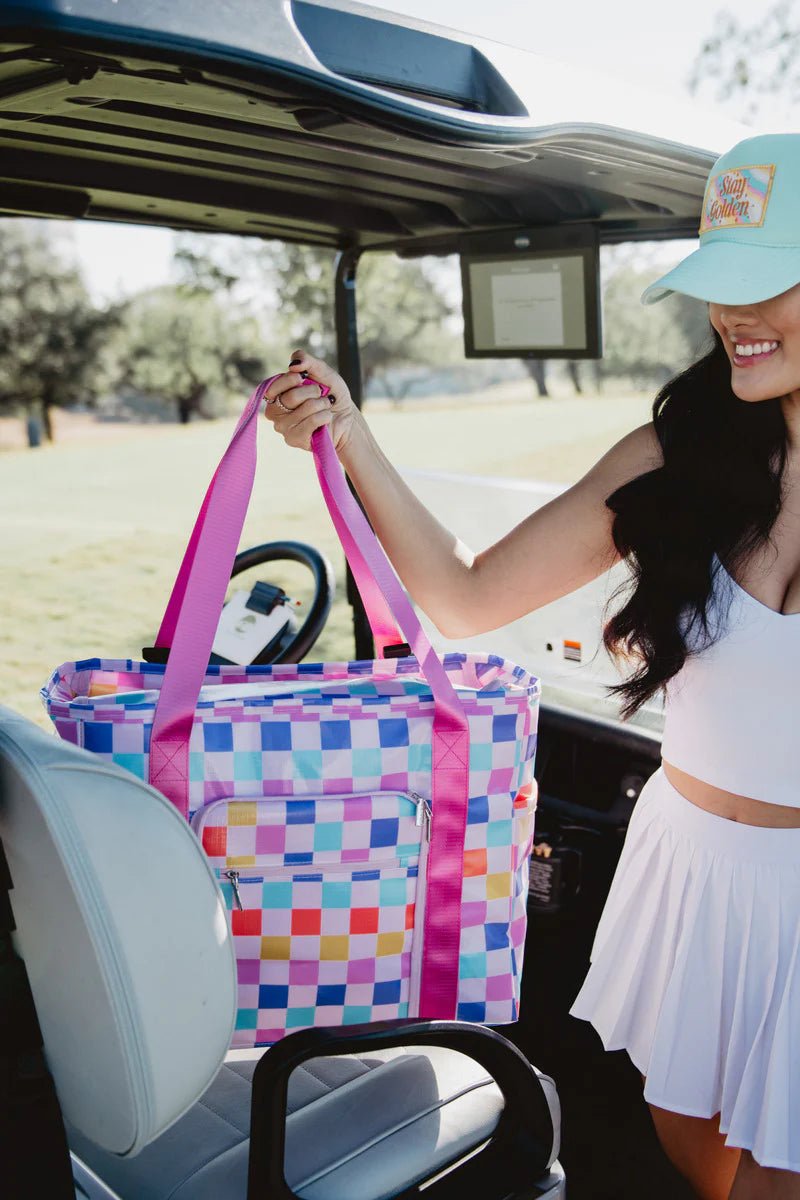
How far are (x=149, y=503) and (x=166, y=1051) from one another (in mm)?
13150

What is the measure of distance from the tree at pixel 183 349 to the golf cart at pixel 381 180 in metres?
22.2

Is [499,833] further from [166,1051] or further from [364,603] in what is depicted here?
[166,1051]

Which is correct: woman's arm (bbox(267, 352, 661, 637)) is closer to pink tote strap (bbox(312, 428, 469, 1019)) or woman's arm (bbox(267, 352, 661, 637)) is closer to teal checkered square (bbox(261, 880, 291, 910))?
pink tote strap (bbox(312, 428, 469, 1019))

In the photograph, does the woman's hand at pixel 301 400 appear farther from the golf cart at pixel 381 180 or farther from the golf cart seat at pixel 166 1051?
the golf cart seat at pixel 166 1051

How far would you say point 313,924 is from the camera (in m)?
1.46

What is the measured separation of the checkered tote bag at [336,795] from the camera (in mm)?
1382

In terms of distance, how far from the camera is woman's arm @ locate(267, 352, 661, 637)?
1.75m

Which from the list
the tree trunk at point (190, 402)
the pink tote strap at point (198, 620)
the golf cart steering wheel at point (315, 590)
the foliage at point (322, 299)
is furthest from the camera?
the tree trunk at point (190, 402)

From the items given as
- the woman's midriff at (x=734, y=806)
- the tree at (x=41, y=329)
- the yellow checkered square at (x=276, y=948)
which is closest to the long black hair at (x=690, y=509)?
the woman's midriff at (x=734, y=806)

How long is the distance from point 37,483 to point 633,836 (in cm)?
1493

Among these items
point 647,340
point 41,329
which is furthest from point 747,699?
point 41,329

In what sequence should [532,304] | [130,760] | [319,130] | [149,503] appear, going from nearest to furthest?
[319,130]
[130,760]
[532,304]
[149,503]

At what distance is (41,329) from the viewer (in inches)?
931

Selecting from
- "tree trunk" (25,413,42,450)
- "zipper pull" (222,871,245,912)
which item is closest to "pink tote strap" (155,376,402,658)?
"zipper pull" (222,871,245,912)
